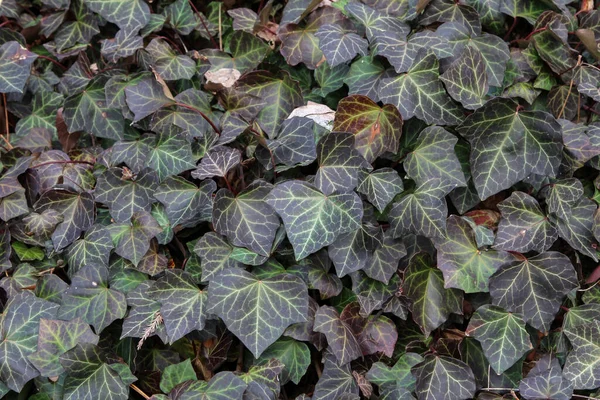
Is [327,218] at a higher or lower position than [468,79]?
lower

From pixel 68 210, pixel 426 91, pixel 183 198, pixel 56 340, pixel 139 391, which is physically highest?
pixel 426 91

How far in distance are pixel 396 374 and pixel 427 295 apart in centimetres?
22

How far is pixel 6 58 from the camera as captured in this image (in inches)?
85.3

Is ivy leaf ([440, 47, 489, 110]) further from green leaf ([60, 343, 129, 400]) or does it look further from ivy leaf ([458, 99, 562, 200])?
green leaf ([60, 343, 129, 400])

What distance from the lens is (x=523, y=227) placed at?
175 cm

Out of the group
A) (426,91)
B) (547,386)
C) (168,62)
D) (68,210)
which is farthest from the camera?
(168,62)

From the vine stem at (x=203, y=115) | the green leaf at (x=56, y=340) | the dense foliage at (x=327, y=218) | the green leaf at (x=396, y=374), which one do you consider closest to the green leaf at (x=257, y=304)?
the dense foliage at (x=327, y=218)

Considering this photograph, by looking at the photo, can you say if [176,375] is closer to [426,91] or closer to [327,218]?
[327,218]

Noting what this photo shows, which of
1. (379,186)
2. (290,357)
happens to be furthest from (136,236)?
(379,186)

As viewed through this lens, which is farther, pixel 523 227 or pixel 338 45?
pixel 338 45

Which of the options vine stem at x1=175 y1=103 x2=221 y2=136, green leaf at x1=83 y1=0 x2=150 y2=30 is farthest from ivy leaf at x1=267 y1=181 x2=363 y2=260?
green leaf at x1=83 y1=0 x2=150 y2=30

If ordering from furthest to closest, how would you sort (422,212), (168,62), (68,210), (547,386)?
(168,62) → (68,210) → (422,212) → (547,386)

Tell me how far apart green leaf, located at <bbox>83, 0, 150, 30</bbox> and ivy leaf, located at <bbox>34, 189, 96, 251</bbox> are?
0.57 metres

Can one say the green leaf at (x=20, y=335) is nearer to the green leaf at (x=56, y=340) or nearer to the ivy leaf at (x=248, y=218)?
the green leaf at (x=56, y=340)
